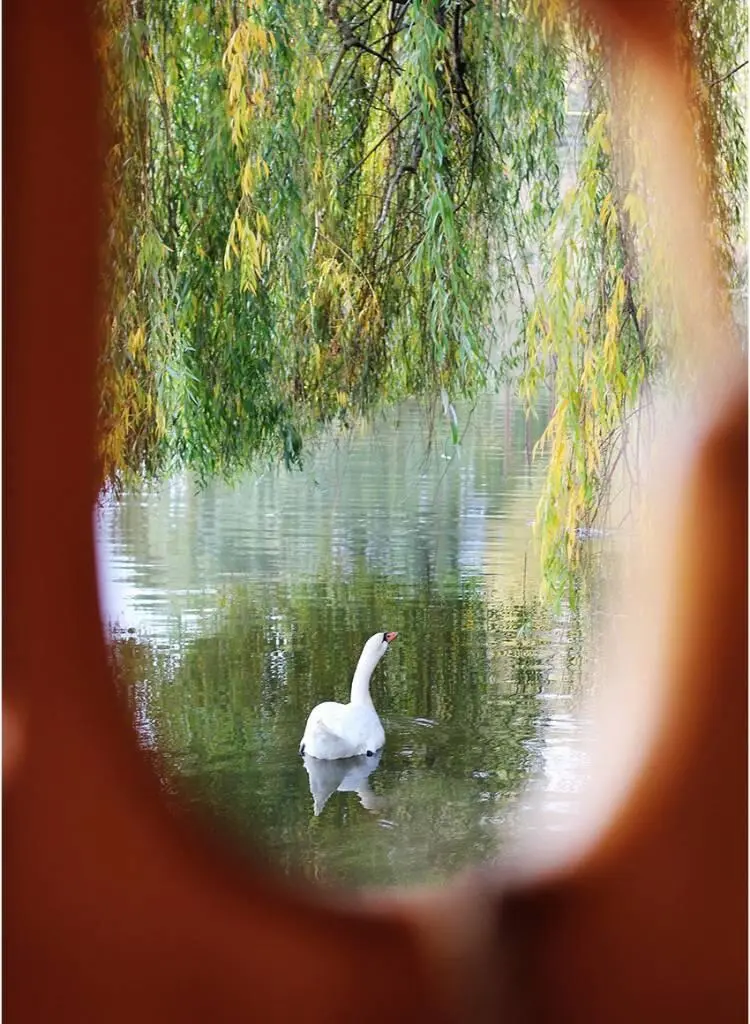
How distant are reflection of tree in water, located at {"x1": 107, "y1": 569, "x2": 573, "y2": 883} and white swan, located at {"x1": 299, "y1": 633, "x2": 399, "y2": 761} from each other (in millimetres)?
14

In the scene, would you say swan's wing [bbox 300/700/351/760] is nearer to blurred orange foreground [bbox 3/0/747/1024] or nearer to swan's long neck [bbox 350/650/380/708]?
swan's long neck [bbox 350/650/380/708]

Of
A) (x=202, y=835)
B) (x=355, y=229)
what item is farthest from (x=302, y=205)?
(x=202, y=835)

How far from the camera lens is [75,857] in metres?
1.55

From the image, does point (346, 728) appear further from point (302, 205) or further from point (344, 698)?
point (302, 205)

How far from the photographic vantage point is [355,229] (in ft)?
5.15

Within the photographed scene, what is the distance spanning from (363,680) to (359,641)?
0.05 m

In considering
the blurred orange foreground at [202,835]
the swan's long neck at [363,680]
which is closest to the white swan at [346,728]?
the swan's long neck at [363,680]

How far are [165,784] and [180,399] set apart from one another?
0.53 meters

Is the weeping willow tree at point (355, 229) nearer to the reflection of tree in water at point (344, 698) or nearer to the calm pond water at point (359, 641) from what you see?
the calm pond water at point (359, 641)

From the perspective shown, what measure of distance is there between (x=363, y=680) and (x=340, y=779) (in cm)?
14

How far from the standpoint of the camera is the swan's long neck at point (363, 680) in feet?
5.15

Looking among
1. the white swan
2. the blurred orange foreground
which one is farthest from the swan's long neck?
the blurred orange foreground

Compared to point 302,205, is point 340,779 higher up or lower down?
lower down

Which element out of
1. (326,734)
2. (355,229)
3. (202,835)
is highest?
(355,229)
